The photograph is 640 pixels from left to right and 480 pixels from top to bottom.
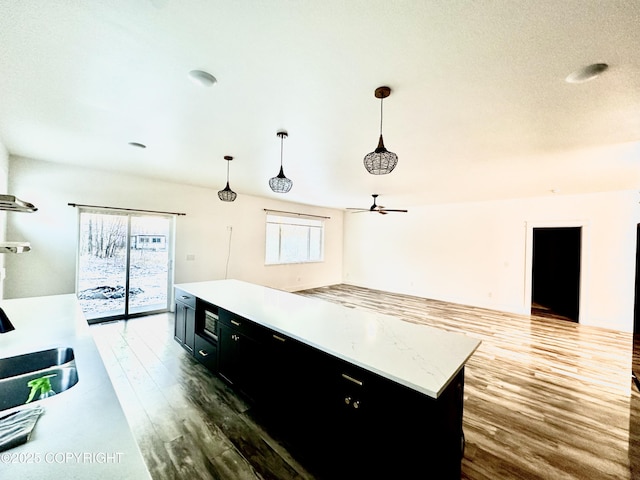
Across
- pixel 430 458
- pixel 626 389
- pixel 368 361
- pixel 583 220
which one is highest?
pixel 583 220

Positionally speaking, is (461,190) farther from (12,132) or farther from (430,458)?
(12,132)

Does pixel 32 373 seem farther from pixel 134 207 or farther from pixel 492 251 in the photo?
pixel 492 251

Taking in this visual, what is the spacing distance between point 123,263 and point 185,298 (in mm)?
2401

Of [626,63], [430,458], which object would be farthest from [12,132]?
[626,63]

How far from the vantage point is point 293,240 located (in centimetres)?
780

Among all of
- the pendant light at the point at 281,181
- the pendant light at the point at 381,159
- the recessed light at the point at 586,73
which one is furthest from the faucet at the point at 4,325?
the recessed light at the point at 586,73

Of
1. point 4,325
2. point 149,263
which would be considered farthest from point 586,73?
point 149,263

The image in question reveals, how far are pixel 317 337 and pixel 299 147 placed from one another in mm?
2250

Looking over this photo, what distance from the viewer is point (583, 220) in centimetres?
532

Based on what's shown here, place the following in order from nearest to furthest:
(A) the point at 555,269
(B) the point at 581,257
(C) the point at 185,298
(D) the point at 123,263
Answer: (C) the point at 185,298 < (D) the point at 123,263 < (B) the point at 581,257 < (A) the point at 555,269

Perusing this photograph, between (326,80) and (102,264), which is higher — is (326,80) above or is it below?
above

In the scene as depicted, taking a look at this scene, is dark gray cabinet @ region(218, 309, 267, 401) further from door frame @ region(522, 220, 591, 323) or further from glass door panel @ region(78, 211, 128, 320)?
door frame @ region(522, 220, 591, 323)

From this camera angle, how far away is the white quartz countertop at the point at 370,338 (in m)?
1.36

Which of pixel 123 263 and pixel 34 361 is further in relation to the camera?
pixel 123 263
